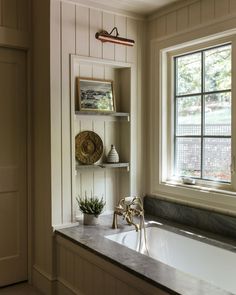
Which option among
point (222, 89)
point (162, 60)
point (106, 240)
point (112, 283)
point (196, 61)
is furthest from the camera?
point (162, 60)

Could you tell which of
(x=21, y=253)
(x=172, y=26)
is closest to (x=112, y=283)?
(x=21, y=253)

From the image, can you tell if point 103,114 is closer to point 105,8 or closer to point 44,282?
point 105,8

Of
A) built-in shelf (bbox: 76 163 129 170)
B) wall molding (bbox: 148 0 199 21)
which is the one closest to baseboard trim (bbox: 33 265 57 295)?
built-in shelf (bbox: 76 163 129 170)

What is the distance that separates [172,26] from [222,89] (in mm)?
703

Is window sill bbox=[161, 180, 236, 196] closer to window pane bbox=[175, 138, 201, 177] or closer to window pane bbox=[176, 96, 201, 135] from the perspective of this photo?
window pane bbox=[175, 138, 201, 177]

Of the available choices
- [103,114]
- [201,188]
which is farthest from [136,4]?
[201,188]

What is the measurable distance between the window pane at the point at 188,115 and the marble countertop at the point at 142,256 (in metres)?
0.79

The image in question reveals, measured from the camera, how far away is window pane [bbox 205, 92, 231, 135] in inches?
107

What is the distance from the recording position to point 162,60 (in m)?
3.17

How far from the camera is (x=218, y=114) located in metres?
2.80

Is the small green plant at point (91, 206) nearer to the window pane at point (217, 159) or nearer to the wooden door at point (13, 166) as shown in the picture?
the wooden door at point (13, 166)

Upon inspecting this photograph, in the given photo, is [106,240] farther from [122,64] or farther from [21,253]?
[122,64]

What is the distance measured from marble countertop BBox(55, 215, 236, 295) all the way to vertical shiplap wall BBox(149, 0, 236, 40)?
5.20ft

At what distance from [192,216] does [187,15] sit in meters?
1.59
